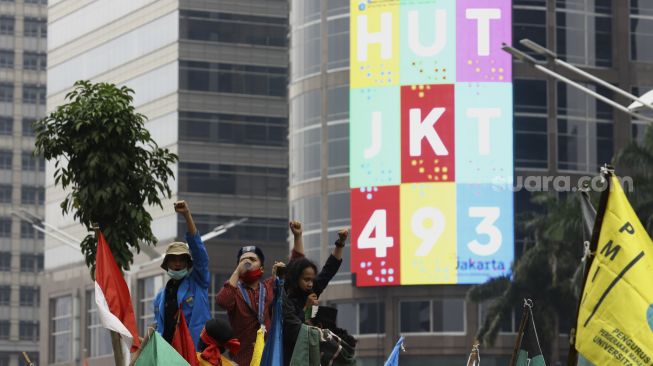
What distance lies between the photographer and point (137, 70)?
314 ft

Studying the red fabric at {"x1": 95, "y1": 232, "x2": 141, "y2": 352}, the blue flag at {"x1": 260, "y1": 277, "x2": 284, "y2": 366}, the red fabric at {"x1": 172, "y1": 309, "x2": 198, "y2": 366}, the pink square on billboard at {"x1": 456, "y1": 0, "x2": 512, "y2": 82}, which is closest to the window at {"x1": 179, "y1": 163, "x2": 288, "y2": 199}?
the pink square on billboard at {"x1": 456, "y1": 0, "x2": 512, "y2": 82}

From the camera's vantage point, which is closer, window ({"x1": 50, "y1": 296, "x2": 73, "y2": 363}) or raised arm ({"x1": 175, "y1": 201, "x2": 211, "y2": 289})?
raised arm ({"x1": 175, "y1": 201, "x2": 211, "y2": 289})

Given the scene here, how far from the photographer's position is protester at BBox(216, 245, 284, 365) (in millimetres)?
13891

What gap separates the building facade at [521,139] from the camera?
75.7 meters

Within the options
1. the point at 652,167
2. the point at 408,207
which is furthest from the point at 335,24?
the point at 652,167

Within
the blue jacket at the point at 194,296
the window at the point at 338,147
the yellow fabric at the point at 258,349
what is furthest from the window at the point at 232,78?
the yellow fabric at the point at 258,349

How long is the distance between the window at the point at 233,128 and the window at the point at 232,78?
1.26 meters

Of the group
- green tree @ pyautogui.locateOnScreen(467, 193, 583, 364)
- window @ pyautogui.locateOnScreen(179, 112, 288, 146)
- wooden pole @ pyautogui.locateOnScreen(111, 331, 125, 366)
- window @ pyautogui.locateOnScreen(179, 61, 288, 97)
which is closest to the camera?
wooden pole @ pyautogui.locateOnScreen(111, 331, 125, 366)

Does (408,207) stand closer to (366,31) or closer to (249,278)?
(366,31)

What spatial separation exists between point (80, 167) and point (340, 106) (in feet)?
179

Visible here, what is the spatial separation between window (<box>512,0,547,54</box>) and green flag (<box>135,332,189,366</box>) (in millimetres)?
64288

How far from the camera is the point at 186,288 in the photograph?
46.7ft

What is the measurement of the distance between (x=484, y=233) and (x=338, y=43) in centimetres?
1026

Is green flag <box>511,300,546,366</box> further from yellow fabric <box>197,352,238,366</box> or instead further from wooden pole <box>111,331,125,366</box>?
wooden pole <box>111,331,125,366</box>
